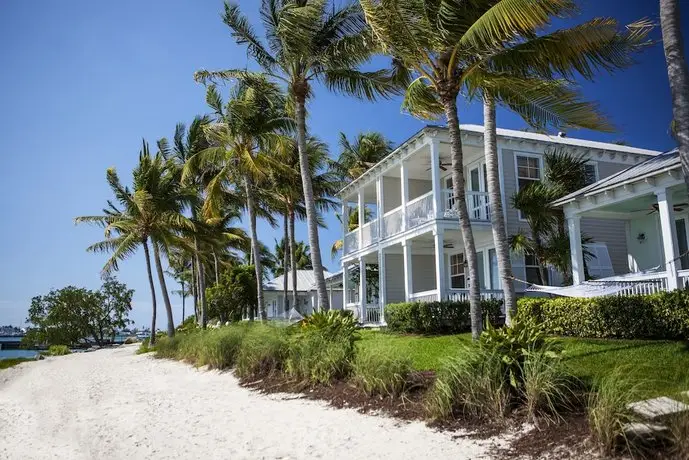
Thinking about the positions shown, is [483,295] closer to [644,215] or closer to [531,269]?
[531,269]

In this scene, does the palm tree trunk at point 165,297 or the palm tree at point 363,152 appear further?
the palm tree at point 363,152

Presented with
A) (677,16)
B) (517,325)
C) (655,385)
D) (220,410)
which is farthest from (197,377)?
(677,16)

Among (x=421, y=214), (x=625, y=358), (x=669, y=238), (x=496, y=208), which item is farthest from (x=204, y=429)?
(x=421, y=214)

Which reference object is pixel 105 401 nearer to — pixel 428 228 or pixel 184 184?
pixel 428 228

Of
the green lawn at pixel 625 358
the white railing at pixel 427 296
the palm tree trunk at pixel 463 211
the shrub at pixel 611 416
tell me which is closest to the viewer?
the shrub at pixel 611 416

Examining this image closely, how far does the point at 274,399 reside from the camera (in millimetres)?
9359

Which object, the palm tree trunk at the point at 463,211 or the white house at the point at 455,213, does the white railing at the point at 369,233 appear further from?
the palm tree trunk at the point at 463,211

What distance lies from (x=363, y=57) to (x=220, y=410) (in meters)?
10.1

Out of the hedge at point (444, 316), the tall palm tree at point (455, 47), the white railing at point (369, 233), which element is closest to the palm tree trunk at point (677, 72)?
the tall palm tree at point (455, 47)

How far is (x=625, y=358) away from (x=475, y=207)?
10.00 metres

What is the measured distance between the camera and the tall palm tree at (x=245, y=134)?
18.6 metres

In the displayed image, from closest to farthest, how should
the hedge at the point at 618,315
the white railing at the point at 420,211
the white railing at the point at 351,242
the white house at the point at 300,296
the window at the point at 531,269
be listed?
1. the hedge at the point at 618,315
2. the white railing at the point at 420,211
3. the window at the point at 531,269
4. the white railing at the point at 351,242
5. the white house at the point at 300,296

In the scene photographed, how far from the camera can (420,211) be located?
719 inches

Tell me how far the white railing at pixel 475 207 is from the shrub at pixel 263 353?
7.31 meters
